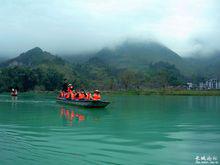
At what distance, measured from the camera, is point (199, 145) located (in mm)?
14352

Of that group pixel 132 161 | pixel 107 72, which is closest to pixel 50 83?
pixel 107 72

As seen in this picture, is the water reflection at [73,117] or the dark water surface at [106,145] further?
the water reflection at [73,117]

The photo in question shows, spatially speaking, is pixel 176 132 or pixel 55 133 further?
pixel 176 132

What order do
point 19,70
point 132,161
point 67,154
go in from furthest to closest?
point 19,70
point 67,154
point 132,161

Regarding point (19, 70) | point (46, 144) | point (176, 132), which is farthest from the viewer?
point (19, 70)

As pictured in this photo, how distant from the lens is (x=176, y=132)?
60.0 feet

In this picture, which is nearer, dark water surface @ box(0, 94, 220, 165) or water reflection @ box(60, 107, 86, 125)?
dark water surface @ box(0, 94, 220, 165)

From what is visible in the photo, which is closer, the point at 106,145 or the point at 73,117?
the point at 106,145

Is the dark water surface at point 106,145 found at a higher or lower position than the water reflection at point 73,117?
lower

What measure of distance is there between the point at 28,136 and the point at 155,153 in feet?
21.6

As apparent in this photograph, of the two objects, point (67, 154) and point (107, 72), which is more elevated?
point (107, 72)

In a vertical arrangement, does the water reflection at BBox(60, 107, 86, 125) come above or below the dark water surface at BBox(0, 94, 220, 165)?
above

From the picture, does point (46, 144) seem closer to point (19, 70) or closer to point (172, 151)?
point (172, 151)

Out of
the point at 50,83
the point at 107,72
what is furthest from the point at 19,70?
the point at 107,72
